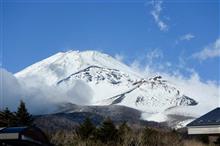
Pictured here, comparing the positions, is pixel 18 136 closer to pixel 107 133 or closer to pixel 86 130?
pixel 107 133

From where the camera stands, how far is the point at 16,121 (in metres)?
34.4

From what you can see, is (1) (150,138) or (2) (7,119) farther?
(2) (7,119)

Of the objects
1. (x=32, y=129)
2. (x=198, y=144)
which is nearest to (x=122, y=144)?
(x=198, y=144)

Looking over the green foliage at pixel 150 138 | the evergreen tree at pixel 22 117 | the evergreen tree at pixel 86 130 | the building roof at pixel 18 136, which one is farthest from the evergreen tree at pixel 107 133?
the building roof at pixel 18 136

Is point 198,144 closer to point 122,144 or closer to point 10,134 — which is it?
point 122,144

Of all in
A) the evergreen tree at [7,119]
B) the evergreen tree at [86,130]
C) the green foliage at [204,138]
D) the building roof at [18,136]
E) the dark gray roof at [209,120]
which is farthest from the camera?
the green foliage at [204,138]

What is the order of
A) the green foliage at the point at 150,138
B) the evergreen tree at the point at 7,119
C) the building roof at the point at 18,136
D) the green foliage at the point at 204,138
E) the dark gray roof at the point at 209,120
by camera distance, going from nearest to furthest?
the building roof at the point at 18,136
the evergreen tree at the point at 7,119
the green foliage at the point at 150,138
the dark gray roof at the point at 209,120
the green foliage at the point at 204,138

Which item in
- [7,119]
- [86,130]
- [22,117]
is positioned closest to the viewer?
[86,130]

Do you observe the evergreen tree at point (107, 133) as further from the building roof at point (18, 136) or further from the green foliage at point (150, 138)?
the building roof at point (18, 136)

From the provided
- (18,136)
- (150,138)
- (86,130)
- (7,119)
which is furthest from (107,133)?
(18,136)

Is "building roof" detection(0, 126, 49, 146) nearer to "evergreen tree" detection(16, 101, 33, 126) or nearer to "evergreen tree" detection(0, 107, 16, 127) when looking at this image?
"evergreen tree" detection(0, 107, 16, 127)

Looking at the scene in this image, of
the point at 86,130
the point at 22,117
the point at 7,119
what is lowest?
the point at 86,130

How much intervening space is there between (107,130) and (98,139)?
1289mm

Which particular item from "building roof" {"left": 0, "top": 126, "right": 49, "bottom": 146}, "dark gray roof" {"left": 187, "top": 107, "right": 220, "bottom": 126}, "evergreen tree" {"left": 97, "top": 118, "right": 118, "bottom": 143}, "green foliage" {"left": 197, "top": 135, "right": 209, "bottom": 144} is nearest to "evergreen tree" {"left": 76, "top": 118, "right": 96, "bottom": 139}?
"evergreen tree" {"left": 97, "top": 118, "right": 118, "bottom": 143}
